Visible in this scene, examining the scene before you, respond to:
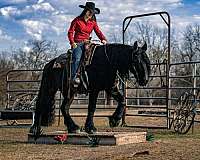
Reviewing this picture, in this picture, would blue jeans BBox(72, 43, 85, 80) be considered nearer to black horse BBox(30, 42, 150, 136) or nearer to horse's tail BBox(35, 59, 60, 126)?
black horse BBox(30, 42, 150, 136)

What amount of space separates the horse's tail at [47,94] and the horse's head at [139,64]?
6.24 ft

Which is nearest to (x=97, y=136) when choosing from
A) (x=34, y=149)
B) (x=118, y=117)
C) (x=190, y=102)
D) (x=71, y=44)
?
(x=118, y=117)


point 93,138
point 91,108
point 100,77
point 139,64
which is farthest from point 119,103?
point 139,64

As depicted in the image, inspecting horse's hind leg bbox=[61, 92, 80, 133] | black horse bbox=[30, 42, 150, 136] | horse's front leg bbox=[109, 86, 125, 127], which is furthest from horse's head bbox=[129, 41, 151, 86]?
horse's hind leg bbox=[61, 92, 80, 133]

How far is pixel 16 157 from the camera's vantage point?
7699mm

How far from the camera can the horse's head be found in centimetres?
924

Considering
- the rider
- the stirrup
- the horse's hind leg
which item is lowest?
the horse's hind leg

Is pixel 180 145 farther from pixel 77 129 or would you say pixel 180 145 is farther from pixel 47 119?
pixel 47 119

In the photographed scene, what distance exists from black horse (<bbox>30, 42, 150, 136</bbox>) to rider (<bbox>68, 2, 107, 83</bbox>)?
0.89 feet

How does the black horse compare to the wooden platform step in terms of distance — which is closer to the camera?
the black horse

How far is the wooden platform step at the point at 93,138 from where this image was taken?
9.45 meters

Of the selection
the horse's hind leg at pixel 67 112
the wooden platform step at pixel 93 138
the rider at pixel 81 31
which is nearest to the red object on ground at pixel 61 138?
the wooden platform step at pixel 93 138

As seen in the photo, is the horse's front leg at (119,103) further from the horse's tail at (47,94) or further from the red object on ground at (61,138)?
the horse's tail at (47,94)

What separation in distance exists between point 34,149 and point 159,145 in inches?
96.1
